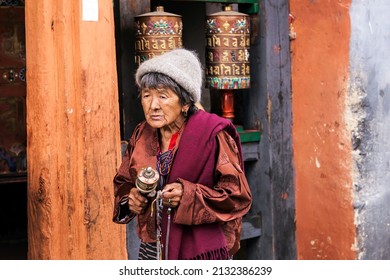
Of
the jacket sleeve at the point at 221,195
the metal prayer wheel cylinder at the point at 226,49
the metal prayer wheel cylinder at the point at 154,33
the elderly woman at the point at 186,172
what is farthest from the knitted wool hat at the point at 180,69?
the metal prayer wheel cylinder at the point at 226,49

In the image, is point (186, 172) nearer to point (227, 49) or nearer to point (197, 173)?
point (197, 173)

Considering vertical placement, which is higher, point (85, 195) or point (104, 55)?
point (104, 55)

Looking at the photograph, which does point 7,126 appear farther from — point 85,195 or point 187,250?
point 187,250

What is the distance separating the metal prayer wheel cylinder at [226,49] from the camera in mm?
4723

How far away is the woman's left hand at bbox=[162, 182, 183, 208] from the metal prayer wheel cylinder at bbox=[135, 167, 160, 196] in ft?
0.19

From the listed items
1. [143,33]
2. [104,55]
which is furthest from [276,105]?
[104,55]

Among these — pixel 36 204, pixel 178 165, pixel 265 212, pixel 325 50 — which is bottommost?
pixel 265 212

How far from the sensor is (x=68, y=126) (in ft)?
13.1

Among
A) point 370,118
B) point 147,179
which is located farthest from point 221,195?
point 370,118

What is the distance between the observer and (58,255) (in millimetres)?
4031

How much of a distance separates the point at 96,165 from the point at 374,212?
1978 millimetres

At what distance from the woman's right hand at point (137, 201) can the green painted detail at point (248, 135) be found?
6.03 ft

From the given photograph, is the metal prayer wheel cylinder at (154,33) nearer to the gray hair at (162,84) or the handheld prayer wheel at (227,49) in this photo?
the handheld prayer wheel at (227,49)

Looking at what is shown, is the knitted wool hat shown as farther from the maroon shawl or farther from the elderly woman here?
the maroon shawl
